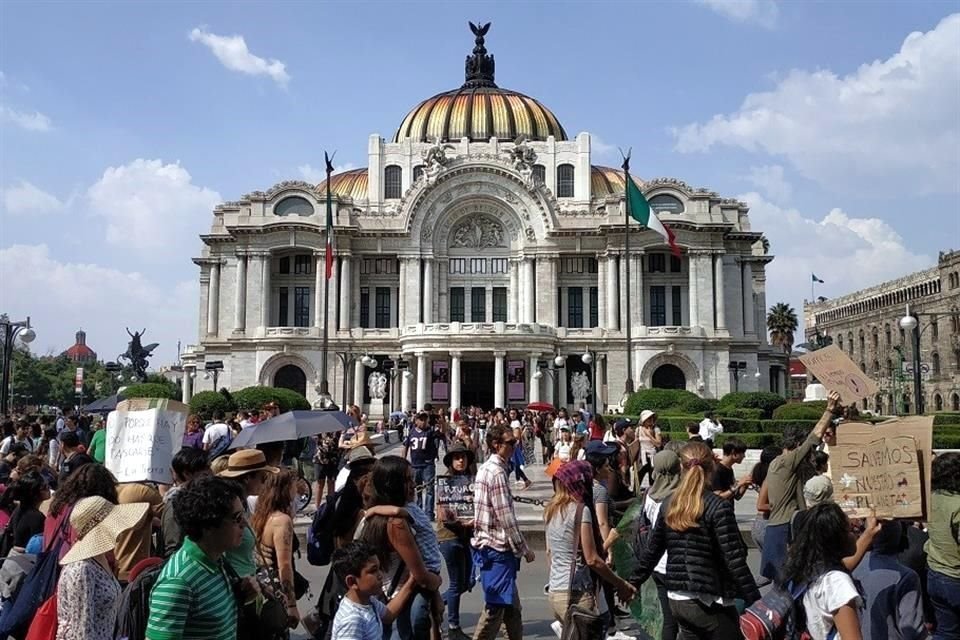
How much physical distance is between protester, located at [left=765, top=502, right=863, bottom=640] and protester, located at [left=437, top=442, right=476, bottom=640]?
3.89 metres

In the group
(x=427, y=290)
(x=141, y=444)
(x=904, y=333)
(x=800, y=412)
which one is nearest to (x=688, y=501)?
(x=141, y=444)

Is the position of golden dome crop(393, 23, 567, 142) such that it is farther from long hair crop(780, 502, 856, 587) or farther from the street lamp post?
long hair crop(780, 502, 856, 587)

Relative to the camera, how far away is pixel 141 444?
1055 centimetres

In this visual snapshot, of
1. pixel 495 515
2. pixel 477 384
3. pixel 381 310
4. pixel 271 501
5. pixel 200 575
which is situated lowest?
pixel 495 515

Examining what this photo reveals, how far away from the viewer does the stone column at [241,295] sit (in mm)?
59625

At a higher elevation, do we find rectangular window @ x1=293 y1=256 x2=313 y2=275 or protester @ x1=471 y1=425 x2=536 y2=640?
rectangular window @ x1=293 y1=256 x2=313 y2=275

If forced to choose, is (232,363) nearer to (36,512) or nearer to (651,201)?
(651,201)

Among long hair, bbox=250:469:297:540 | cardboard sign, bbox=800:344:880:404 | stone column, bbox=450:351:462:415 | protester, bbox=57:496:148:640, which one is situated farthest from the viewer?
stone column, bbox=450:351:462:415

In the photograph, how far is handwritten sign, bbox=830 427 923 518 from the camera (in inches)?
241

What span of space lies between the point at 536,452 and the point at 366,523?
29975 millimetres

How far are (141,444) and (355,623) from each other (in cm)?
650

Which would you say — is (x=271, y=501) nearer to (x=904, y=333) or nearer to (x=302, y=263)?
(x=302, y=263)

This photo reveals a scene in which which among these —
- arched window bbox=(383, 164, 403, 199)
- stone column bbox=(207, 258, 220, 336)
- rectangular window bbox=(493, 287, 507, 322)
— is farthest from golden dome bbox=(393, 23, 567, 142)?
stone column bbox=(207, 258, 220, 336)

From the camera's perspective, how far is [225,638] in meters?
4.33
